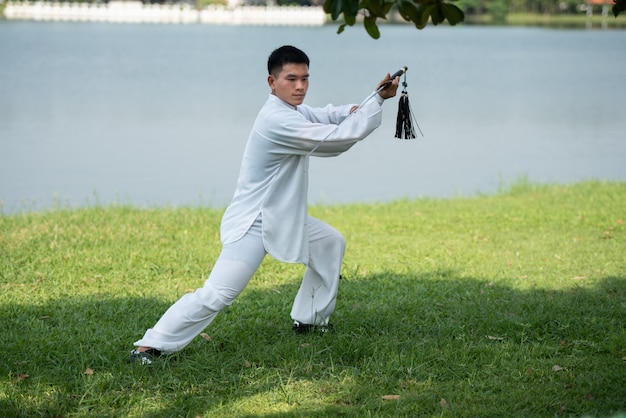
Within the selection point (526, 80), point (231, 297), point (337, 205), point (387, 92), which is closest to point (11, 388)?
point (231, 297)

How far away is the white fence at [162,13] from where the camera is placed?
92750 millimetres

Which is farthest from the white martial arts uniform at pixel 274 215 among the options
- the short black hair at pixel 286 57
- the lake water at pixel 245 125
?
the lake water at pixel 245 125

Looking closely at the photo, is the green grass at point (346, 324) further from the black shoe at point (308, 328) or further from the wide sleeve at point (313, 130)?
the wide sleeve at point (313, 130)

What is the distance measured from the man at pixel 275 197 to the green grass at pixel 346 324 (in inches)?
13.2

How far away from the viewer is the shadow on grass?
450 cm

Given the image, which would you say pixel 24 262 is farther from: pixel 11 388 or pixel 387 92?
pixel 387 92

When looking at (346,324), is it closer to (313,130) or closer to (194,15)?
(313,130)

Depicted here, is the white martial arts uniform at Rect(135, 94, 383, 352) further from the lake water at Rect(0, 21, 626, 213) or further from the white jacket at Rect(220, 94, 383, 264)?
the lake water at Rect(0, 21, 626, 213)

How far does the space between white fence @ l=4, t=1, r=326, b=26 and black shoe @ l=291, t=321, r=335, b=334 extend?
299 ft

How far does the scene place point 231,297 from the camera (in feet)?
15.9

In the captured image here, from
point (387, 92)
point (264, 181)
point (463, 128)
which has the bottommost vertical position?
point (463, 128)

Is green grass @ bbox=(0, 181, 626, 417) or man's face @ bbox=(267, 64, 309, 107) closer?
green grass @ bbox=(0, 181, 626, 417)

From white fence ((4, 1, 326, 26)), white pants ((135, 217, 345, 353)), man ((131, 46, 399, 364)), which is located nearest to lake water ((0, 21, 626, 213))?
white pants ((135, 217, 345, 353))

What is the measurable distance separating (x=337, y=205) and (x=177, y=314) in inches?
262
